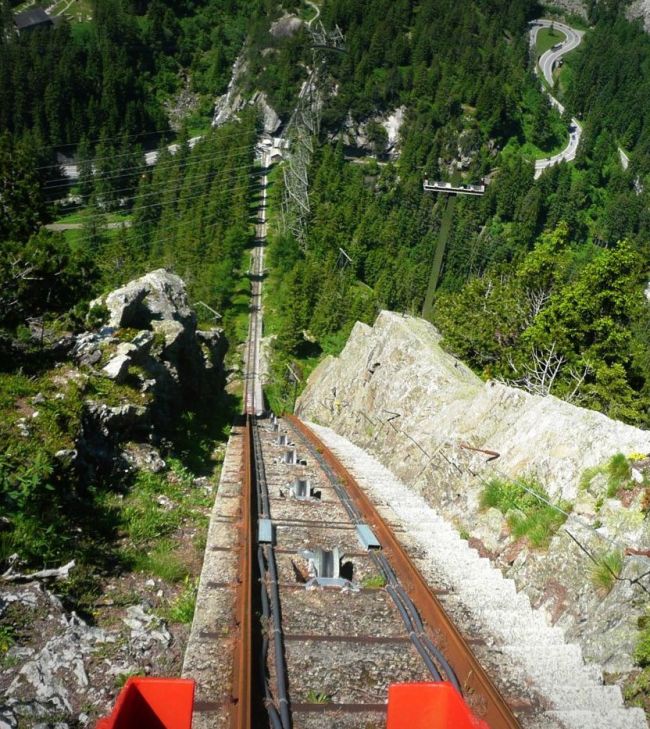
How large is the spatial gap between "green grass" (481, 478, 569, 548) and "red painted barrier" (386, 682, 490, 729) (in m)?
5.85

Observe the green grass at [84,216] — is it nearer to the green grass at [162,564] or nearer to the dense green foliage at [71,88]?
the dense green foliage at [71,88]

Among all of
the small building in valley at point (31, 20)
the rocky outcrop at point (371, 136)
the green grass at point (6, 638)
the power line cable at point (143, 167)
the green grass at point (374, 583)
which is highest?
the small building in valley at point (31, 20)

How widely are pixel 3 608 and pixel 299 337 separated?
5800 cm

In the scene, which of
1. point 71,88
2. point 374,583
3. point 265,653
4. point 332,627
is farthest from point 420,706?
point 71,88

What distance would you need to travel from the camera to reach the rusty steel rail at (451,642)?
529cm

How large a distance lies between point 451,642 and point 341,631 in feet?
4.35

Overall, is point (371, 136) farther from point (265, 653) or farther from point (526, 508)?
point (265, 653)

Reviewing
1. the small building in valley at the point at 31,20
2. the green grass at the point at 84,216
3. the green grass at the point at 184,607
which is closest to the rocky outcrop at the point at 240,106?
the green grass at the point at 84,216

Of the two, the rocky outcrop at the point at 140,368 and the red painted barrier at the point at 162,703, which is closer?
the red painted barrier at the point at 162,703

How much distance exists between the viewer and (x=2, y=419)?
9.14 m

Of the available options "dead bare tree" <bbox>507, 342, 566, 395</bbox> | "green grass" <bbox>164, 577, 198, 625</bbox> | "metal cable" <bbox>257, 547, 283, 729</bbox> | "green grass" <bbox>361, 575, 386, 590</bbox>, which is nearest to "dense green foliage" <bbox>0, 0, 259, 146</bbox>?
"dead bare tree" <bbox>507, 342, 566, 395</bbox>

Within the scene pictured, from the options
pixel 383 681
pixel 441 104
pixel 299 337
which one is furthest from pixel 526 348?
pixel 441 104

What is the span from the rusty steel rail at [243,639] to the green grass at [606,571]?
425 centimetres

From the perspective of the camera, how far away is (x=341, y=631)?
686 cm
